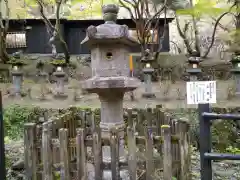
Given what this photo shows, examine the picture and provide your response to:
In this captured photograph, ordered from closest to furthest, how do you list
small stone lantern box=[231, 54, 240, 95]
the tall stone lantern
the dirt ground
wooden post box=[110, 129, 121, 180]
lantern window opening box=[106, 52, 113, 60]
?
wooden post box=[110, 129, 121, 180] → the tall stone lantern → lantern window opening box=[106, 52, 113, 60] → the dirt ground → small stone lantern box=[231, 54, 240, 95]

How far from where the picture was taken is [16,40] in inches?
730

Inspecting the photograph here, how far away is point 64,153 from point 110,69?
1.85m

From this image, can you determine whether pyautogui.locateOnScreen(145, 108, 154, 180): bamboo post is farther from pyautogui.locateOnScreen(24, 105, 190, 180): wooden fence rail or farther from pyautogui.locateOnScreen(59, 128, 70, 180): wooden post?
pyautogui.locateOnScreen(59, 128, 70, 180): wooden post

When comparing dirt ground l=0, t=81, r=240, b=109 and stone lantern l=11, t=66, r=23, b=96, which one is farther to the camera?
stone lantern l=11, t=66, r=23, b=96

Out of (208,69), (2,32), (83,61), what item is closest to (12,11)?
(2,32)

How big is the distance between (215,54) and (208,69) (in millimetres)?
2514

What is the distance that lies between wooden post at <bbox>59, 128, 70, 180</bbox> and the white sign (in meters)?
1.77

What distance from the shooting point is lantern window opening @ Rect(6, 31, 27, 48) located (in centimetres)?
1850

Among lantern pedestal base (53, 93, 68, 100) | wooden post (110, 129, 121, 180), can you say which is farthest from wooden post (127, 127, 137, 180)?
lantern pedestal base (53, 93, 68, 100)

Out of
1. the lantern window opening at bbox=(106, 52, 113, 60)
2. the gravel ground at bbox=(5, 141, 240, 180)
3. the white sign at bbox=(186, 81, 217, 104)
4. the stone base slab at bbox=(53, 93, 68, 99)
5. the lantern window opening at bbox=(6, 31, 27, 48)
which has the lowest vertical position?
the gravel ground at bbox=(5, 141, 240, 180)

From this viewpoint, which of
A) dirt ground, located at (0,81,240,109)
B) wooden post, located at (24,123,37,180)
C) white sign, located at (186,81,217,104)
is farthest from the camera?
dirt ground, located at (0,81,240,109)

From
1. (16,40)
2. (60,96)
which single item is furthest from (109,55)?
(16,40)

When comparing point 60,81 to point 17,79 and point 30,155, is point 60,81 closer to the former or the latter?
point 17,79

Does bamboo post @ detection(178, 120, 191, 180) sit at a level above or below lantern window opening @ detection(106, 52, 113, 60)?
below
